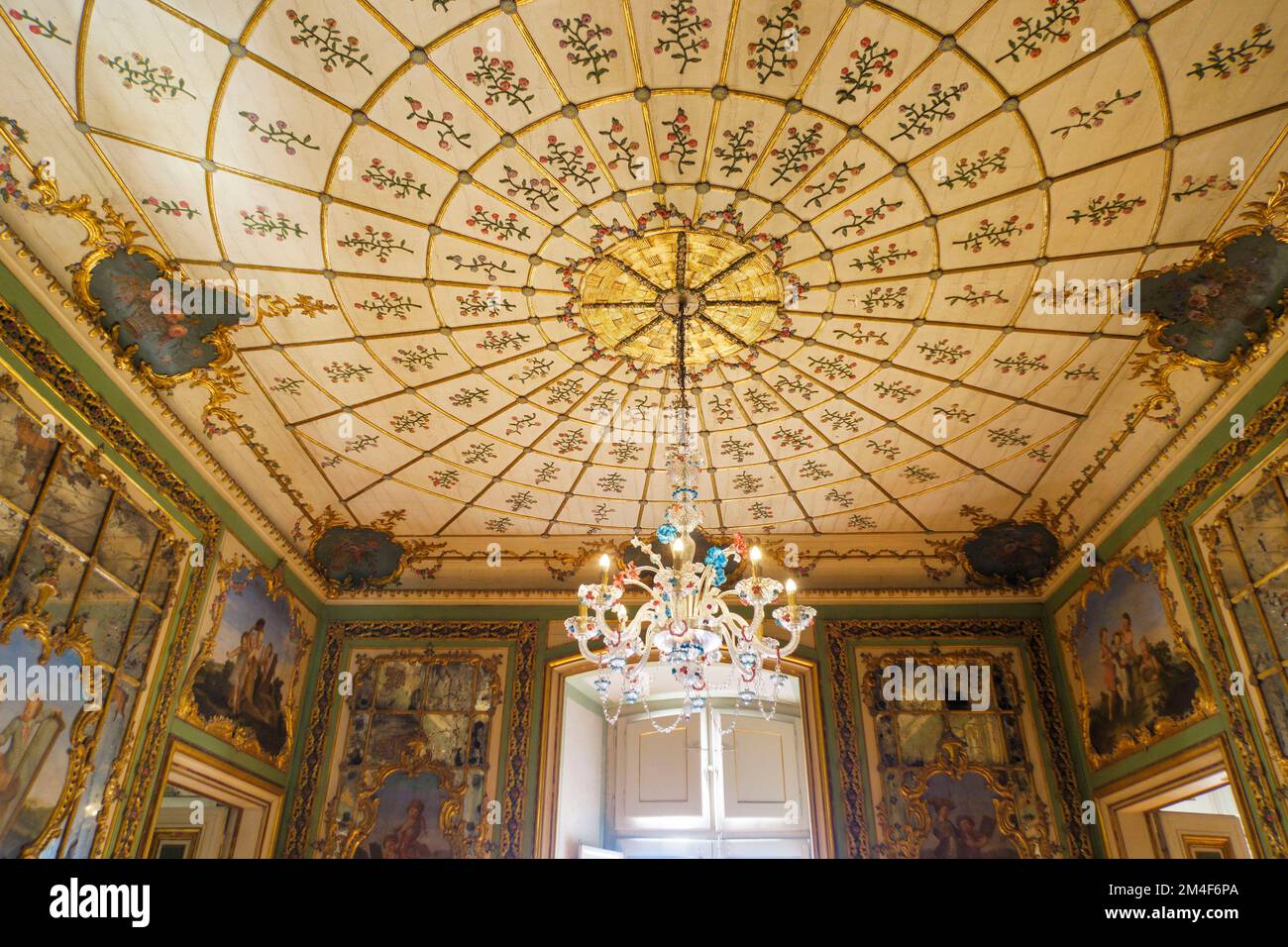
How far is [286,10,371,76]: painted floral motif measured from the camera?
15.0ft

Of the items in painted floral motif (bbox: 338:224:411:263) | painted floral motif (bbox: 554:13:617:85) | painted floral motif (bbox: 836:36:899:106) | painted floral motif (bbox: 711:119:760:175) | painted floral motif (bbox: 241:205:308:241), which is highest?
painted floral motif (bbox: 554:13:617:85)

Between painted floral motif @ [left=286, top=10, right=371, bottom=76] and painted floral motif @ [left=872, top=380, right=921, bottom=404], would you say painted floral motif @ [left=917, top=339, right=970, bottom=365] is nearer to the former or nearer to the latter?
painted floral motif @ [left=872, top=380, right=921, bottom=404]

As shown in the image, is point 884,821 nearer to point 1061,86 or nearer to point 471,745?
point 471,745

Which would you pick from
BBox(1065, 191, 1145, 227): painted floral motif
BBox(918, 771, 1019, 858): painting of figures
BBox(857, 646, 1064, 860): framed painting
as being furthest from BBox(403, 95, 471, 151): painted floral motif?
BBox(918, 771, 1019, 858): painting of figures

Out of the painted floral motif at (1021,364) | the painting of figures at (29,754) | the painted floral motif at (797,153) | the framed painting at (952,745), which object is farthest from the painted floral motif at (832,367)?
the painting of figures at (29,754)

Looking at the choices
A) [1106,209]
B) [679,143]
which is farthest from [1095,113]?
[679,143]

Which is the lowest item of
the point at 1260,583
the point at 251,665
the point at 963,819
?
the point at 963,819

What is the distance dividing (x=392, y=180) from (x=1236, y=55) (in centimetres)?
523

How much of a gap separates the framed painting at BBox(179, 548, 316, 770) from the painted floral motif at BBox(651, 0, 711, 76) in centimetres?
653

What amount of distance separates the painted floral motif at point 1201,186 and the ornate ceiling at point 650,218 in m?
0.02

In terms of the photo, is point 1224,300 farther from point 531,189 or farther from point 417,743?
point 417,743

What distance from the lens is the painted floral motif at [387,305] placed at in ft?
21.1

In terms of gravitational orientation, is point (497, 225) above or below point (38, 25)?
above

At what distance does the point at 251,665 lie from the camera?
337 inches
